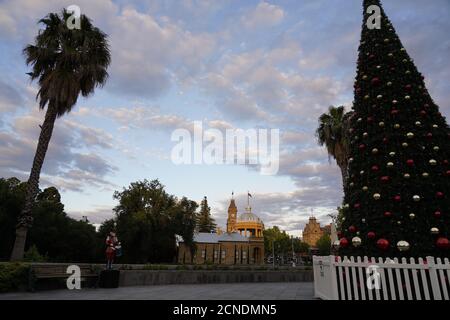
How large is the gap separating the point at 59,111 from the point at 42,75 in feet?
6.96

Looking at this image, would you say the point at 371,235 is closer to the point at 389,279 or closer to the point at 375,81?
the point at 389,279

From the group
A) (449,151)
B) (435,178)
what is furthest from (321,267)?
(449,151)

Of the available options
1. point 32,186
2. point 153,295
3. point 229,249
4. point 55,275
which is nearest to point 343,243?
point 153,295

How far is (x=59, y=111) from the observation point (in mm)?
14953

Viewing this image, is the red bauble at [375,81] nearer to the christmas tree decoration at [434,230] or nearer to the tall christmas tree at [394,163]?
the tall christmas tree at [394,163]

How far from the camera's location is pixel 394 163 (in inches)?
281

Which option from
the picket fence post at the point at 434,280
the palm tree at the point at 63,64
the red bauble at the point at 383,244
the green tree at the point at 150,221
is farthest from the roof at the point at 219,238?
the picket fence post at the point at 434,280

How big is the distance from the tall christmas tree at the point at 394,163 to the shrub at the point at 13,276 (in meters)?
9.45

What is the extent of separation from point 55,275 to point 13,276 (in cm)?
116

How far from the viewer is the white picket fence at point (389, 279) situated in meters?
5.35

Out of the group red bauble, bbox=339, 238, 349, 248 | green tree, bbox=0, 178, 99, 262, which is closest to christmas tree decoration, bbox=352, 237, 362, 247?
red bauble, bbox=339, 238, 349, 248

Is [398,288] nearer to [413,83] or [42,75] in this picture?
[413,83]

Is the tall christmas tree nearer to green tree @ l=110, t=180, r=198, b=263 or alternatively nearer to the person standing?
the person standing

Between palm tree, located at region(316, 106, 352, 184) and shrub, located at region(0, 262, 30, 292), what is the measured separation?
18.5m
